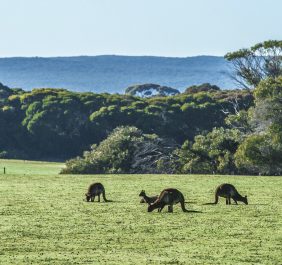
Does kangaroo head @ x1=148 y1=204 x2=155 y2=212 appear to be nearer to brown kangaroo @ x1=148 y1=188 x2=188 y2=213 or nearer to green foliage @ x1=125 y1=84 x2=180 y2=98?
brown kangaroo @ x1=148 y1=188 x2=188 y2=213

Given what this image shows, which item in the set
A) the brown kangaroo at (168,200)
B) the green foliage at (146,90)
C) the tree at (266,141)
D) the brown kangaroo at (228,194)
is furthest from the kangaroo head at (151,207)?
the green foliage at (146,90)

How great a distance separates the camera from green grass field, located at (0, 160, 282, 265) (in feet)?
61.3

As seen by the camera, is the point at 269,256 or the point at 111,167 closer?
the point at 269,256

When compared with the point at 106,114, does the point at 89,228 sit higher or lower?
lower

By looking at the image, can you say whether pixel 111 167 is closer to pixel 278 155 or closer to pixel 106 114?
pixel 278 155

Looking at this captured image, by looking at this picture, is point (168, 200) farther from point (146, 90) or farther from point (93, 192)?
point (146, 90)

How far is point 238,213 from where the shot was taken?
27422 millimetres

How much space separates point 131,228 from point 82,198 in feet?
34.1

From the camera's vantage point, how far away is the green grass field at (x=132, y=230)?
61.3 feet

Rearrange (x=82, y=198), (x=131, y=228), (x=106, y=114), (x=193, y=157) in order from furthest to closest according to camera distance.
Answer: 1. (x=106, y=114)
2. (x=193, y=157)
3. (x=82, y=198)
4. (x=131, y=228)

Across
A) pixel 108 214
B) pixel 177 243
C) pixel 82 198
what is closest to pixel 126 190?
pixel 82 198

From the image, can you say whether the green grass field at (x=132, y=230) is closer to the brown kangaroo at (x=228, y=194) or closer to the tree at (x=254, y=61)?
the brown kangaroo at (x=228, y=194)

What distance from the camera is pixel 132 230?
23.1 m

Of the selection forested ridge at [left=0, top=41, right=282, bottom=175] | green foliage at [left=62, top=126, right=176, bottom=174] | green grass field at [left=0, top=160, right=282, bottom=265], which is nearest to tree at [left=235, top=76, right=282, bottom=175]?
forested ridge at [left=0, top=41, right=282, bottom=175]
